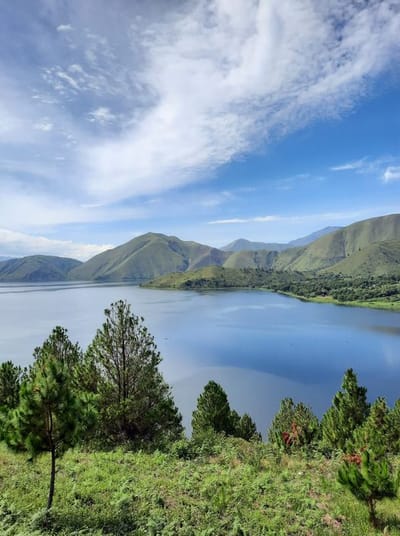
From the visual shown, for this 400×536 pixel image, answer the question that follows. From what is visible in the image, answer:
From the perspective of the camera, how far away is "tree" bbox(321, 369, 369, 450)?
30791 mm

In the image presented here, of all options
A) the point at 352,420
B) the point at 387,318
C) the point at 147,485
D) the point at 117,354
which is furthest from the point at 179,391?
the point at 387,318

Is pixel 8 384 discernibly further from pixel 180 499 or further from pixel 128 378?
pixel 180 499

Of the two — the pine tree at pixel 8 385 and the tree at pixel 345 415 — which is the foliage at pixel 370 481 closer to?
the tree at pixel 345 415

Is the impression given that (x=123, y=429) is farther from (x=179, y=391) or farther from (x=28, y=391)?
(x=179, y=391)

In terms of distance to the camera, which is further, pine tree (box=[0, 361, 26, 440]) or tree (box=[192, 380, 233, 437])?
tree (box=[192, 380, 233, 437])

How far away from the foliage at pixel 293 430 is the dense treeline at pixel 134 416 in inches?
6.1

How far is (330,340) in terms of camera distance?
368 feet

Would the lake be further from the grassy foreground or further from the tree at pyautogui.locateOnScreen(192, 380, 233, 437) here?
the grassy foreground

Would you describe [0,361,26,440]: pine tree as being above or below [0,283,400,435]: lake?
above

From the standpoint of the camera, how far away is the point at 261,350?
101812 mm

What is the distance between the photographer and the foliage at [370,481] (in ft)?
36.7

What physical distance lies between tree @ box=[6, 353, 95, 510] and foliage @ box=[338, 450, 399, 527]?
31.8ft

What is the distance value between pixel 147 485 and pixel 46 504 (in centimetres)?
412

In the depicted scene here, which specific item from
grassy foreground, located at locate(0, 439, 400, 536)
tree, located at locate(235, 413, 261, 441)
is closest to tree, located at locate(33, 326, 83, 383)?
grassy foreground, located at locate(0, 439, 400, 536)
